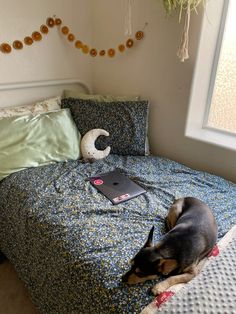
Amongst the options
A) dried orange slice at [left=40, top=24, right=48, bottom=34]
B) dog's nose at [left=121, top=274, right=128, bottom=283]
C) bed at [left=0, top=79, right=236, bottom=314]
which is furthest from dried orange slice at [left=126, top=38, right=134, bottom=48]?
dog's nose at [left=121, top=274, right=128, bottom=283]

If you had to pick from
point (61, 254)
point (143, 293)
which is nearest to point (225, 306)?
point (143, 293)

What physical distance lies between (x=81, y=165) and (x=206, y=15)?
1216mm

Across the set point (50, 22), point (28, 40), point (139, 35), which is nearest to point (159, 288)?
point (139, 35)

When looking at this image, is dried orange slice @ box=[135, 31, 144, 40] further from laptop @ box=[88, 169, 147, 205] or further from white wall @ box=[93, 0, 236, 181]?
laptop @ box=[88, 169, 147, 205]

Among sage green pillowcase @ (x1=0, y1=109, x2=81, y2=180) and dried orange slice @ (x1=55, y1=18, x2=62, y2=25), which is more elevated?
dried orange slice @ (x1=55, y1=18, x2=62, y2=25)

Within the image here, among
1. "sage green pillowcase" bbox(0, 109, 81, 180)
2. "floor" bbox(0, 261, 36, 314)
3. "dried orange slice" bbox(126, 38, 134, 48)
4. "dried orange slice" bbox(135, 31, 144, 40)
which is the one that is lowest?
"floor" bbox(0, 261, 36, 314)

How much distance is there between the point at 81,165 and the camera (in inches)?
→ 67.9

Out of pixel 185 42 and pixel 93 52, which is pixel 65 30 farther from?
pixel 185 42

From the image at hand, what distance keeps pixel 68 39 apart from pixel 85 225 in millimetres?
1557

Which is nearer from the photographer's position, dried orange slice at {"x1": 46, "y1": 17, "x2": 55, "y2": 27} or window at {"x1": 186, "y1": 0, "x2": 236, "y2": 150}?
window at {"x1": 186, "y1": 0, "x2": 236, "y2": 150}

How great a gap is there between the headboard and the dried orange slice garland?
0.81 feet

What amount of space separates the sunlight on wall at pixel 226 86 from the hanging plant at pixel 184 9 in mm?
260

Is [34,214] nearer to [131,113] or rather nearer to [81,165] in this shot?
[81,165]

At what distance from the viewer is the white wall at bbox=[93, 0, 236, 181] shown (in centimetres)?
172
